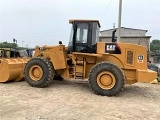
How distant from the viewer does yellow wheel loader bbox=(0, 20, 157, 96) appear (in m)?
8.26

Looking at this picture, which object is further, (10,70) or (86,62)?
(10,70)

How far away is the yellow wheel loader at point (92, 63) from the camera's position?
826 cm

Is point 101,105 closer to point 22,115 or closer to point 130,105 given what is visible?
point 130,105

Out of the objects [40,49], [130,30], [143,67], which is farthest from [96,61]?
[130,30]

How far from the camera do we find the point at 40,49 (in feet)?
32.7

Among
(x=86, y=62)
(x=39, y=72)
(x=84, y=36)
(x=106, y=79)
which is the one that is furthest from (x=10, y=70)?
(x=106, y=79)

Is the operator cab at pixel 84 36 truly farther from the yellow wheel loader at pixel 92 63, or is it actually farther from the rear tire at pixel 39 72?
the rear tire at pixel 39 72

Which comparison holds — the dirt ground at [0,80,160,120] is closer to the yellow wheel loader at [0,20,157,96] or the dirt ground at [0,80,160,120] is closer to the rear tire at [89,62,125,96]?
the rear tire at [89,62,125,96]

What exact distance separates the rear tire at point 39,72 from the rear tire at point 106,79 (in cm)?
152

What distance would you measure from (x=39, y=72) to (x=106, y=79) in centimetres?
238

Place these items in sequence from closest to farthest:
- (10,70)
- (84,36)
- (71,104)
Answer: (71,104), (84,36), (10,70)

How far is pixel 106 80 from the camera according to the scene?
27.3 ft

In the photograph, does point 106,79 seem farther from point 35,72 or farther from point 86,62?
point 35,72

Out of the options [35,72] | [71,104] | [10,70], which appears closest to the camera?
[71,104]
